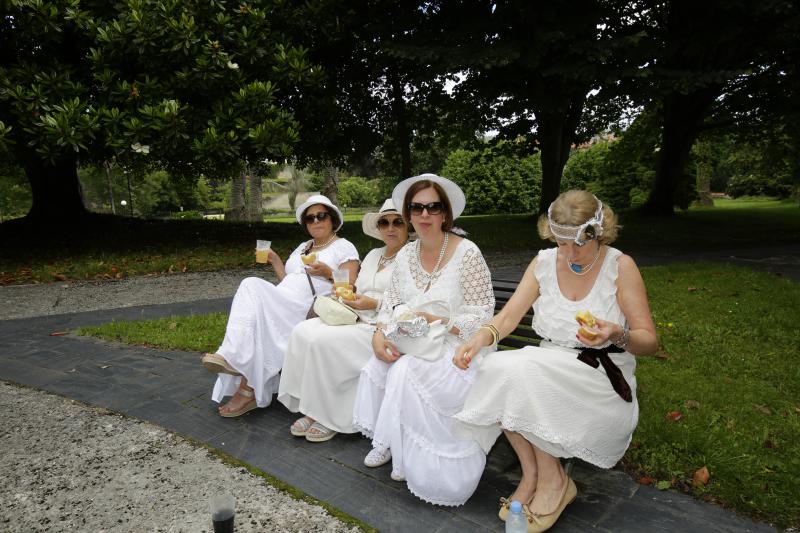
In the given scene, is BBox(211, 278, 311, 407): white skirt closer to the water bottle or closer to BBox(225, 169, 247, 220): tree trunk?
the water bottle

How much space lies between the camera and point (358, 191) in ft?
217

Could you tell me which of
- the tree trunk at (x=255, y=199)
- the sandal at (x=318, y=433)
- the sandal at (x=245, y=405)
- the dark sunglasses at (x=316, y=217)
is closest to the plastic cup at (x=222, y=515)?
the sandal at (x=318, y=433)

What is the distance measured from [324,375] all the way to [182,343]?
2810mm

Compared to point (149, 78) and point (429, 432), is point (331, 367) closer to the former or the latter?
point (429, 432)

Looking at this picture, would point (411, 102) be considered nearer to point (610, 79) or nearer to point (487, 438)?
point (610, 79)

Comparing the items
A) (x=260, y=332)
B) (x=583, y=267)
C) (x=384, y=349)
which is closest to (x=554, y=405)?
(x=583, y=267)

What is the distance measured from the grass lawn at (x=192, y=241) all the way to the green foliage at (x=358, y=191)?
152ft

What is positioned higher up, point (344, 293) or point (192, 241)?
point (344, 293)

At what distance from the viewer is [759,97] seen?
682 inches

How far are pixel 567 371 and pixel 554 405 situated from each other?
0.18 m

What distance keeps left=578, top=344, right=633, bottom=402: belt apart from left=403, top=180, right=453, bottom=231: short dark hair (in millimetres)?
A: 1248

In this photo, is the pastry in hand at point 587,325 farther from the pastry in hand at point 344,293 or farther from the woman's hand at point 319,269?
the woman's hand at point 319,269

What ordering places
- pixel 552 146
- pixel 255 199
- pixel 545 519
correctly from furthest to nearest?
pixel 255 199
pixel 552 146
pixel 545 519

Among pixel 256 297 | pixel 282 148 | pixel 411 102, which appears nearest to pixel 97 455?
pixel 256 297
